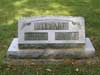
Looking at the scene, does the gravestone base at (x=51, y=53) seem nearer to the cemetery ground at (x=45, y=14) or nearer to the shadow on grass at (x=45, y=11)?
the cemetery ground at (x=45, y=14)

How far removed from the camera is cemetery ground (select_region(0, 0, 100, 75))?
19.9 ft

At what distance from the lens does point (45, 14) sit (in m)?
9.75

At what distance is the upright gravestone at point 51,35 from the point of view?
653 cm

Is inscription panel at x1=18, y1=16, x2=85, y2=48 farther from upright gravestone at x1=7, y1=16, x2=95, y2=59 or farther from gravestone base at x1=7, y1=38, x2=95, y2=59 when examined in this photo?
gravestone base at x1=7, y1=38, x2=95, y2=59

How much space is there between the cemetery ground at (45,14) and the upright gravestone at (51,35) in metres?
0.40

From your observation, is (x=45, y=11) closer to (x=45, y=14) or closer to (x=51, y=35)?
(x=45, y=14)

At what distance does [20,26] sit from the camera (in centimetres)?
654

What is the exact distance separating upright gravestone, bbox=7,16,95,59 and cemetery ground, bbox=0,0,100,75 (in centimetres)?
40

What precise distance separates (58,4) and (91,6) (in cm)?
113

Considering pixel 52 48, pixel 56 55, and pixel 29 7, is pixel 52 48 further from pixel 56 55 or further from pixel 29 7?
pixel 29 7

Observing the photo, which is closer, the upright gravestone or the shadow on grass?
the upright gravestone

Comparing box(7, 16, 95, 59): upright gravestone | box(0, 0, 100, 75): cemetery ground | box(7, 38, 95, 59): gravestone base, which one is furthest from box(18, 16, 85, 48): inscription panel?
box(0, 0, 100, 75): cemetery ground

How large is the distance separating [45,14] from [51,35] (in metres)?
3.27

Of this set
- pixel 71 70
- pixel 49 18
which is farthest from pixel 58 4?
pixel 71 70
